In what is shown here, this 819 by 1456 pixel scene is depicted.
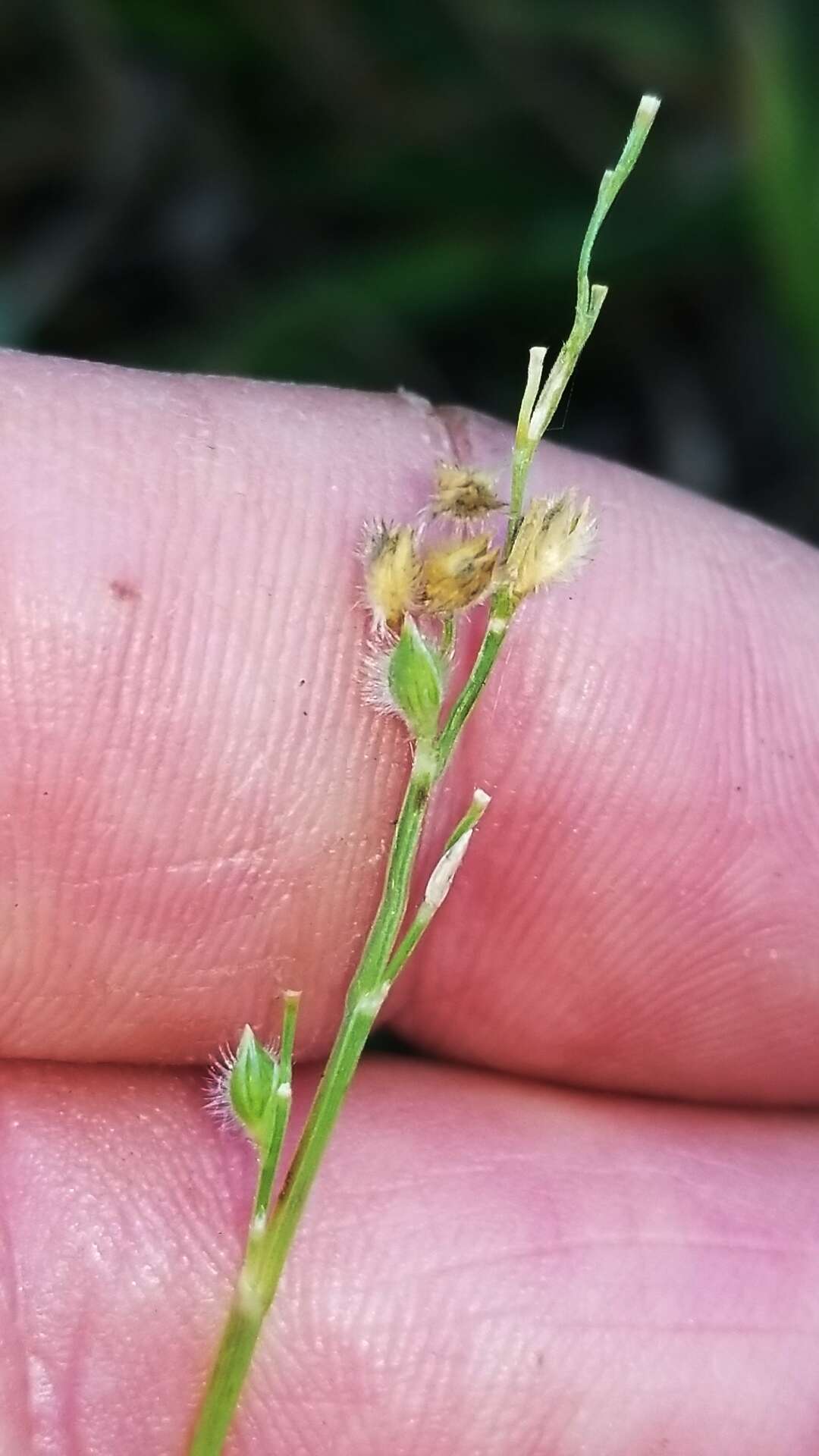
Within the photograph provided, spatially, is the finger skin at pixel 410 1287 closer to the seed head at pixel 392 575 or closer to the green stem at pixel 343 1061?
the green stem at pixel 343 1061

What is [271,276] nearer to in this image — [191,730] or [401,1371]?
[191,730]

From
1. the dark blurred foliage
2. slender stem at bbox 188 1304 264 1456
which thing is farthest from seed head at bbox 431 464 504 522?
the dark blurred foliage

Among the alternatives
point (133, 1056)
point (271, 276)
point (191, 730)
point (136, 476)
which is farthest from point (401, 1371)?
point (271, 276)

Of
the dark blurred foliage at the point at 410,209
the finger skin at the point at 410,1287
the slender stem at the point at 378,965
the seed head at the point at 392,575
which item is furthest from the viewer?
the dark blurred foliage at the point at 410,209

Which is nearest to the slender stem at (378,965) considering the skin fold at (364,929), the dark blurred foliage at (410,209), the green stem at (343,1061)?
the green stem at (343,1061)

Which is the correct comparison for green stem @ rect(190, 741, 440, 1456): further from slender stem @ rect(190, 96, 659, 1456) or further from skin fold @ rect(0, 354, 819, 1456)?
skin fold @ rect(0, 354, 819, 1456)

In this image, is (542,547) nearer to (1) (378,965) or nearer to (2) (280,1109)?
(1) (378,965)

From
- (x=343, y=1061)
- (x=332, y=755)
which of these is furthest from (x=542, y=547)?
(x=343, y=1061)
